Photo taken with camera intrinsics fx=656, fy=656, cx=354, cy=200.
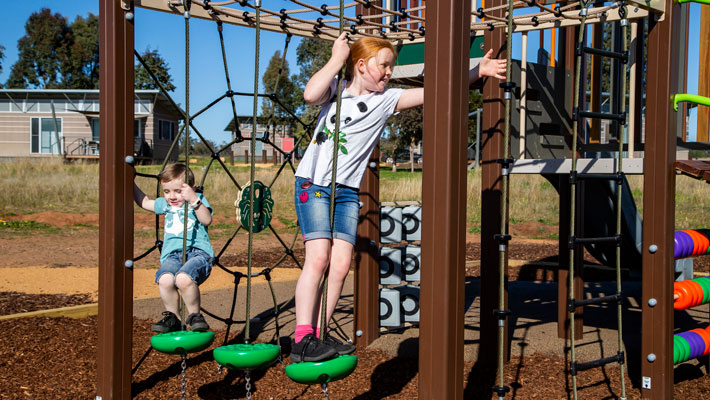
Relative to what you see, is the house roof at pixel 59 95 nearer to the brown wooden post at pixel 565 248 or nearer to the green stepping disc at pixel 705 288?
the brown wooden post at pixel 565 248

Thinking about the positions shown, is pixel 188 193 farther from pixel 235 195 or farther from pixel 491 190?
pixel 235 195

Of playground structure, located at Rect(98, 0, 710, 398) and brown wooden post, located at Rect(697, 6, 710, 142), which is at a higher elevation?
brown wooden post, located at Rect(697, 6, 710, 142)

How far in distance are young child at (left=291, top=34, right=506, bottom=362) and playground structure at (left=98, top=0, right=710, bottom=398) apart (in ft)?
1.56

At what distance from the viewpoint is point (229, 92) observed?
3.96m

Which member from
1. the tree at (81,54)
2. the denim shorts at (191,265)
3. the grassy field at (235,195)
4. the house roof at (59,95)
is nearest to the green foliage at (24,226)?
the grassy field at (235,195)

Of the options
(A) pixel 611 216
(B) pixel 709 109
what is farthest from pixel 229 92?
(A) pixel 611 216

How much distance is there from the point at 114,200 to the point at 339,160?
1124mm

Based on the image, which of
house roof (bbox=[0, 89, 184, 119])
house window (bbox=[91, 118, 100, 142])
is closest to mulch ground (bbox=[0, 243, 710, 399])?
house roof (bbox=[0, 89, 184, 119])

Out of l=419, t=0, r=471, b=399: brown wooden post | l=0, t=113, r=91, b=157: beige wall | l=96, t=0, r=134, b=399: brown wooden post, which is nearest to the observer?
l=419, t=0, r=471, b=399: brown wooden post

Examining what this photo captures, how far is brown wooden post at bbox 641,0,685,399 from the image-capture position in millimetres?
3613

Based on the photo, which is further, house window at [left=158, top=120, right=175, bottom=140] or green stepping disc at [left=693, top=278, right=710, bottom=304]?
house window at [left=158, top=120, right=175, bottom=140]

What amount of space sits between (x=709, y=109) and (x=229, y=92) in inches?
124

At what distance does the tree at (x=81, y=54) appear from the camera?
5106cm

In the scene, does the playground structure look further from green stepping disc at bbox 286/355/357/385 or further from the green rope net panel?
the green rope net panel
